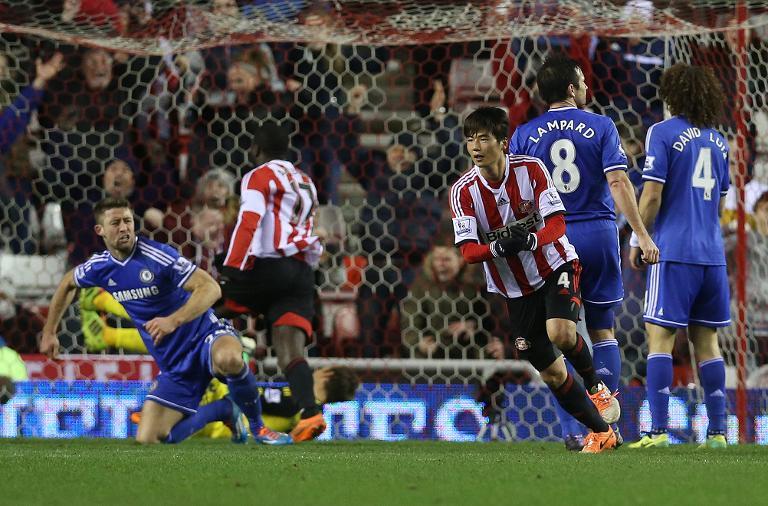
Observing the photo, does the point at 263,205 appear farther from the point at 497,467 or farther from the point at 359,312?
the point at 497,467

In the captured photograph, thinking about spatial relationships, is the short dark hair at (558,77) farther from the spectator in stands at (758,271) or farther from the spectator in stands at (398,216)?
the spectator in stands at (398,216)

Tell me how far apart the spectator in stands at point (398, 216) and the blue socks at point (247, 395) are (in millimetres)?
1680

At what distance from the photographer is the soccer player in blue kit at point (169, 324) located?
21.5 ft

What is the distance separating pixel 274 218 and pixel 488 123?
196 centimetres

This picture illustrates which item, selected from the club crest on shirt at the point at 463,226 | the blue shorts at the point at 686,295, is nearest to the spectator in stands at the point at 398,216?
the blue shorts at the point at 686,295

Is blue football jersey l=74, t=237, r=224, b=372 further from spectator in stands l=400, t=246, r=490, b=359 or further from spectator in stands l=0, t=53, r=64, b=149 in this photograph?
spectator in stands l=0, t=53, r=64, b=149

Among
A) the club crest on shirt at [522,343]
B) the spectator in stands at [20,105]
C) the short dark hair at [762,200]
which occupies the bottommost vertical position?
the club crest on shirt at [522,343]

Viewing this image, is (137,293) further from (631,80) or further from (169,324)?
(631,80)

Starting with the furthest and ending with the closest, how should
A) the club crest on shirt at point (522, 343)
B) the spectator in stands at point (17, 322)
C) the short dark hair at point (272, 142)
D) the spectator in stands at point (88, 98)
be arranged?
the spectator in stands at point (88, 98)
the spectator in stands at point (17, 322)
the short dark hair at point (272, 142)
the club crest on shirt at point (522, 343)

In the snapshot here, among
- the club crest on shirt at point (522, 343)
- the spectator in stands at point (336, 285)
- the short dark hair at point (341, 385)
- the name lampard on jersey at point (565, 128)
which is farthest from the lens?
the spectator in stands at point (336, 285)

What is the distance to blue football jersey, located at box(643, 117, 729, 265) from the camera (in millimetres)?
6117

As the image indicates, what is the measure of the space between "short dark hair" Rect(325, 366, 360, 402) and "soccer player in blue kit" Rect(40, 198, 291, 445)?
1.91 feet

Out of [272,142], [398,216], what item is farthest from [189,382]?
[398,216]

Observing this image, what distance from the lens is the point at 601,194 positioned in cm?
584
